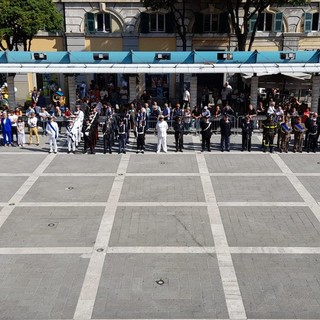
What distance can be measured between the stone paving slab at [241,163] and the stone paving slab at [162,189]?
172 cm

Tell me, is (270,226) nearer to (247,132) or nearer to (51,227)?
(51,227)

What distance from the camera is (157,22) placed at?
34438 mm

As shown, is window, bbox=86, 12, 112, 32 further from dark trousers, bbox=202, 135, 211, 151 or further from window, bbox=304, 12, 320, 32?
dark trousers, bbox=202, 135, 211, 151

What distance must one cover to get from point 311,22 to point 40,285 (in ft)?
102

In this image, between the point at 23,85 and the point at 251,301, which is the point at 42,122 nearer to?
the point at 23,85

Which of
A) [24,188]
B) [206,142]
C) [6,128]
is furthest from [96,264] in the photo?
[6,128]

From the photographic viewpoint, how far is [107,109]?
73.9 feet

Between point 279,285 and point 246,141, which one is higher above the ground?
point 246,141

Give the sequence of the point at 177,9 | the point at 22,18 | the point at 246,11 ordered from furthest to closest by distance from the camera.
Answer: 1. the point at 177,9
2. the point at 246,11
3. the point at 22,18

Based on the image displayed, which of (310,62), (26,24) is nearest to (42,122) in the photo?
(26,24)

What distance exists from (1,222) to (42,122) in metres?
10.9

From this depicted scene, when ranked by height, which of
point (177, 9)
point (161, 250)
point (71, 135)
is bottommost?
point (161, 250)

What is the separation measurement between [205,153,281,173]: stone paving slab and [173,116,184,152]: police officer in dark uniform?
132cm

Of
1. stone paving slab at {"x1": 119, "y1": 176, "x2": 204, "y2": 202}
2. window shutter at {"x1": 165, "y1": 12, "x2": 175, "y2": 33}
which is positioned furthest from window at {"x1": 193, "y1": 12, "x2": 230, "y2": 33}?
stone paving slab at {"x1": 119, "y1": 176, "x2": 204, "y2": 202}
